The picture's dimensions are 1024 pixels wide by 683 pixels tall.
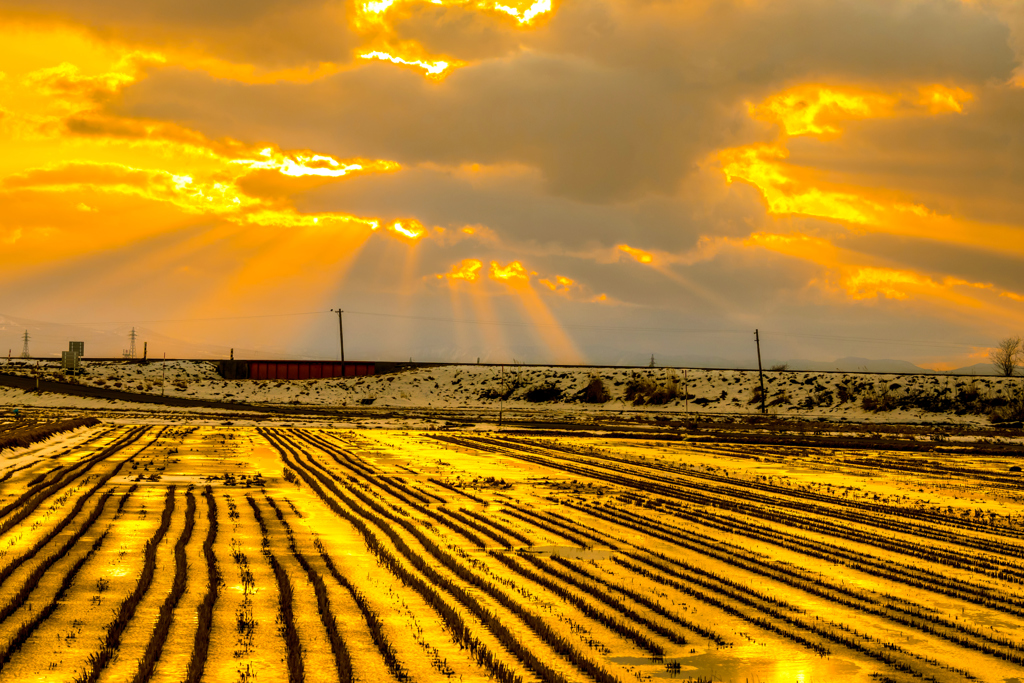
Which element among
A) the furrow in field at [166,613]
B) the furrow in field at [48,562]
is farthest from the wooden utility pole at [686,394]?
the furrow in field at [166,613]

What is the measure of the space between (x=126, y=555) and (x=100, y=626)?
3769 millimetres

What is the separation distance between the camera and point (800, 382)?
3656 inches

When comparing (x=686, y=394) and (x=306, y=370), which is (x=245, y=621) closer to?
(x=686, y=394)

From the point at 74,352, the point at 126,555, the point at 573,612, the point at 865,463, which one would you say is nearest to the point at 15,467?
the point at 126,555

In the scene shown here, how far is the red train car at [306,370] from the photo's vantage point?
369 ft

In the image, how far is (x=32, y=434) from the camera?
35250mm

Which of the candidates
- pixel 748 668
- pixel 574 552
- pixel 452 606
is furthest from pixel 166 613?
pixel 574 552

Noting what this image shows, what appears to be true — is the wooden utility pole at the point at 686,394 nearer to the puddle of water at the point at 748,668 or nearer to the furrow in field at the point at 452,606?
the furrow in field at the point at 452,606

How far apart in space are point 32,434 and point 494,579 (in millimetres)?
29907

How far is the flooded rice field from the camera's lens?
8.45m

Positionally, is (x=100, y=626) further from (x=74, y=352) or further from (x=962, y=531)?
(x=74, y=352)

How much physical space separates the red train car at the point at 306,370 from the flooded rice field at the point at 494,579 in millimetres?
87663

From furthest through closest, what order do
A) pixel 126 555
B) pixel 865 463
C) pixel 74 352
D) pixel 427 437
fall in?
pixel 74 352
pixel 427 437
pixel 865 463
pixel 126 555

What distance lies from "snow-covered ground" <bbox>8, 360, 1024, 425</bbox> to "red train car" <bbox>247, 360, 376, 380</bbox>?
5.20 metres
